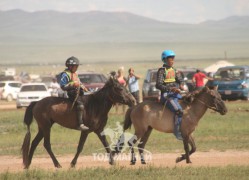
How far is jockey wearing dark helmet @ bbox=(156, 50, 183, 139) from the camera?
1623cm

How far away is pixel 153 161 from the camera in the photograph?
17547mm

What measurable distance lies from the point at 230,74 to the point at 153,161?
23.4 m

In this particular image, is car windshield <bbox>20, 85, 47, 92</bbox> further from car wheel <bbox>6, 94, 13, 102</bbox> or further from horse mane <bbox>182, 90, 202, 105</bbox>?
horse mane <bbox>182, 90, 202, 105</bbox>

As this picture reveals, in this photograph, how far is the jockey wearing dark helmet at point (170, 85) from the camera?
53.3ft

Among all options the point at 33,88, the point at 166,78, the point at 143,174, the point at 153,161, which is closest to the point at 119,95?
the point at 166,78

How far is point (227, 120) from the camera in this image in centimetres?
2825

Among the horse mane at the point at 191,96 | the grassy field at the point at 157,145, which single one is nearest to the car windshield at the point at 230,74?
the grassy field at the point at 157,145

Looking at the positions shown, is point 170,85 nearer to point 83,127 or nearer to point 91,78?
point 83,127

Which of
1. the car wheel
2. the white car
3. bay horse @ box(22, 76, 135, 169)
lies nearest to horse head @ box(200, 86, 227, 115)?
bay horse @ box(22, 76, 135, 169)

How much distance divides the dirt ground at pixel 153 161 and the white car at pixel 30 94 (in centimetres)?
2259

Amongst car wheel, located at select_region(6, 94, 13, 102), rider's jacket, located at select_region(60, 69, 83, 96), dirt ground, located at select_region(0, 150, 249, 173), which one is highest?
rider's jacket, located at select_region(60, 69, 83, 96)

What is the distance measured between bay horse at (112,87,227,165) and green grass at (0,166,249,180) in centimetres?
191

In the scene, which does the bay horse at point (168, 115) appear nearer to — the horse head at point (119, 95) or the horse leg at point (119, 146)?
the horse leg at point (119, 146)

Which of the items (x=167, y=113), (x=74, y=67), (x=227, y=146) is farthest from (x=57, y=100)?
(x=227, y=146)
